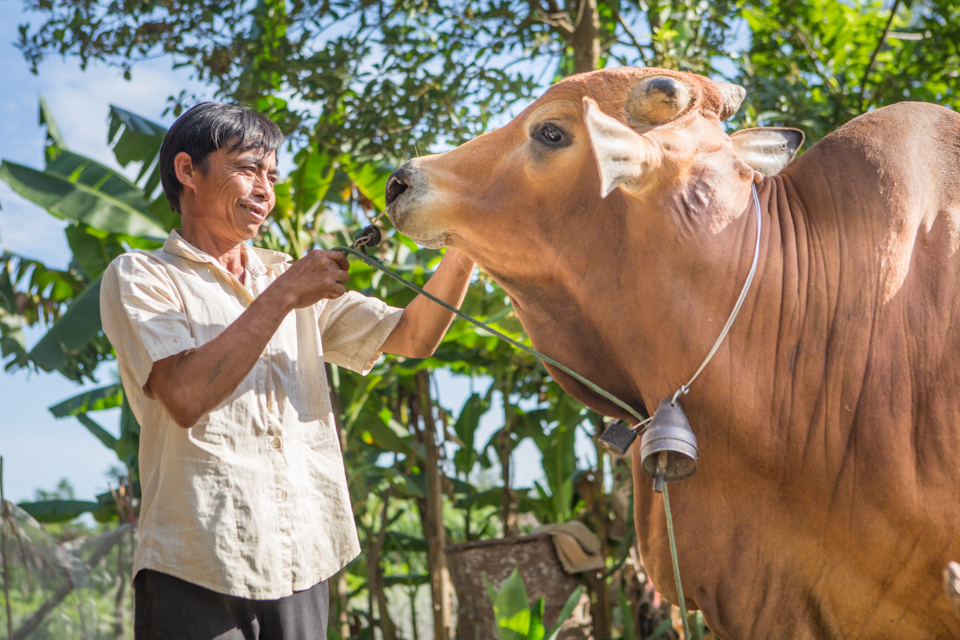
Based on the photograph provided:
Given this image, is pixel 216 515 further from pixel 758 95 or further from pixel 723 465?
Result: pixel 758 95

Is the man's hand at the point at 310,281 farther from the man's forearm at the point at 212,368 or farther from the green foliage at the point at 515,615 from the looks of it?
the green foliage at the point at 515,615

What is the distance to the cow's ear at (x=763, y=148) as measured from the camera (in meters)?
1.73

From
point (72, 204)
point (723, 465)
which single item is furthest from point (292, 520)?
point (72, 204)

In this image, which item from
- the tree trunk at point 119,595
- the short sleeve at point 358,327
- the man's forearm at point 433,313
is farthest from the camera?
the tree trunk at point 119,595

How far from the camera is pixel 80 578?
347 centimetres

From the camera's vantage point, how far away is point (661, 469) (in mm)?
1323

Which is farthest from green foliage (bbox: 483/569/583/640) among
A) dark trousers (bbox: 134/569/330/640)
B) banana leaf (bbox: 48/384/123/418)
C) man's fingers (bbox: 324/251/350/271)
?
banana leaf (bbox: 48/384/123/418)

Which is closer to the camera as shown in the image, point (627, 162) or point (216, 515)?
point (627, 162)

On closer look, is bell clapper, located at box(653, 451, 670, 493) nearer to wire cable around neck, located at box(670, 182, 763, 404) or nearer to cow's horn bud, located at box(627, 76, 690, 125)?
wire cable around neck, located at box(670, 182, 763, 404)

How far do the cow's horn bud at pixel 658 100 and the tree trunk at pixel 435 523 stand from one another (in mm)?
3710

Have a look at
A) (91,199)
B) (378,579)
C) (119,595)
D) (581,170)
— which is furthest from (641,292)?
(378,579)

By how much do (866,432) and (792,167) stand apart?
0.56 meters

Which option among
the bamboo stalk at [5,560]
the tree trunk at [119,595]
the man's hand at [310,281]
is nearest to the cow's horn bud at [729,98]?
the man's hand at [310,281]

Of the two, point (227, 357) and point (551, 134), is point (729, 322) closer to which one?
point (551, 134)
